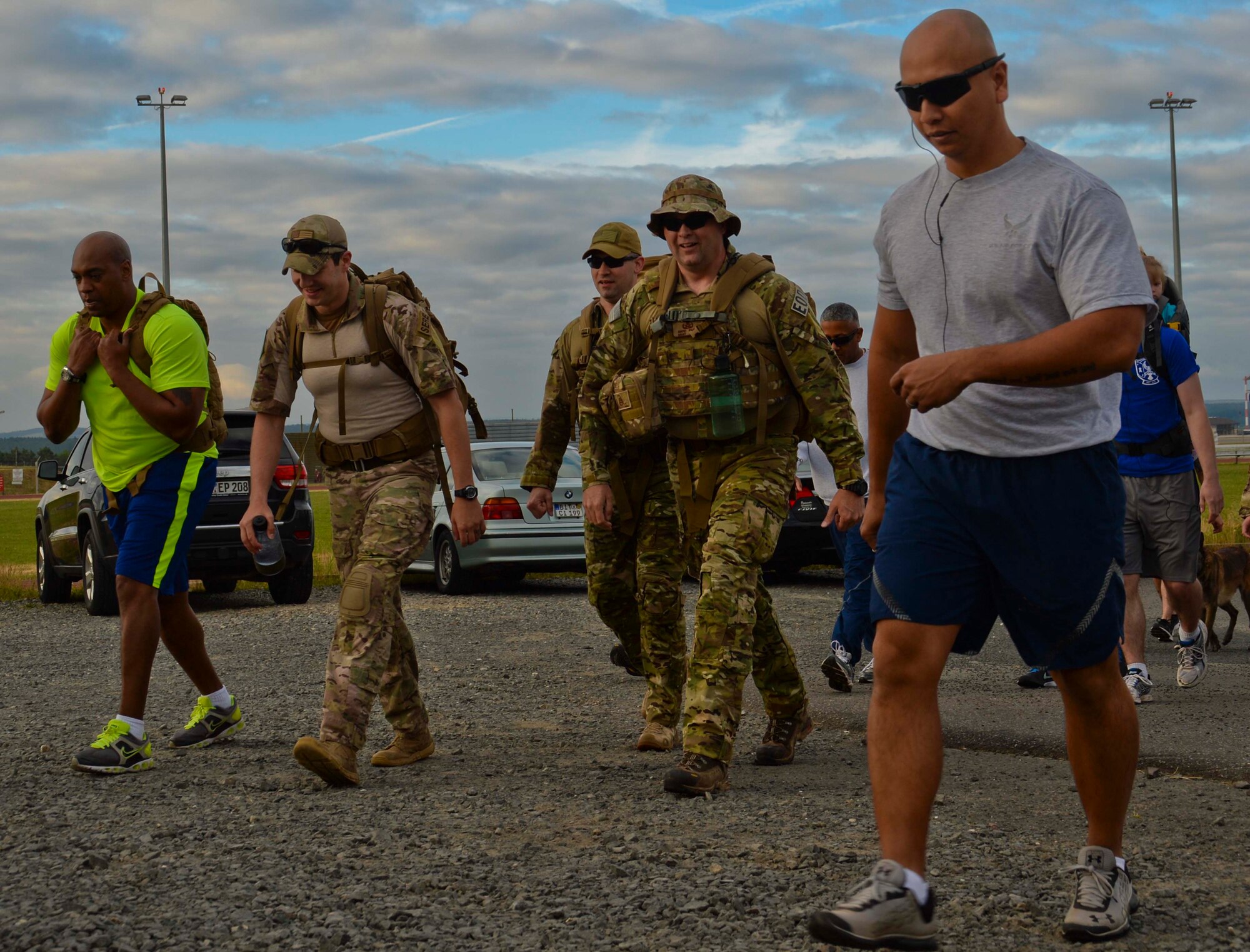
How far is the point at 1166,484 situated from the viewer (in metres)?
7.75

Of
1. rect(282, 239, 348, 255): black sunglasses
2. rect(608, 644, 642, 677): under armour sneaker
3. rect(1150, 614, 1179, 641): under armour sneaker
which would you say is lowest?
rect(1150, 614, 1179, 641): under armour sneaker

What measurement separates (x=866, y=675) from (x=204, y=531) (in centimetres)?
719

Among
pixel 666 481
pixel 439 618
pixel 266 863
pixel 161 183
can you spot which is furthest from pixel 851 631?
pixel 161 183

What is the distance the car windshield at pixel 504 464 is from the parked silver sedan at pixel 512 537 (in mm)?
13

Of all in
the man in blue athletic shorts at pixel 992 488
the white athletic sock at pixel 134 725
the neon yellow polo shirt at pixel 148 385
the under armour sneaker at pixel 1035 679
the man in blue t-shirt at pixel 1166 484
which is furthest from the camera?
the under armour sneaker at pixel 1035 679

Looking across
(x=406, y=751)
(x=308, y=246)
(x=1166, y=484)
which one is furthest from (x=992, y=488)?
(x=1166, y=484)

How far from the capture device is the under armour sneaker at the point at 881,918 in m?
3.24

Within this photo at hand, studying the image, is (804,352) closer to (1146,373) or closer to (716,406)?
(716,406)

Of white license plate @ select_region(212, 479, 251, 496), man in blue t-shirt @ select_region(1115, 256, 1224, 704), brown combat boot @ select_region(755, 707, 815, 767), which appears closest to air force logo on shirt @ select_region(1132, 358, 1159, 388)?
man in blue t-shirt @ select_region(1115, 256, 1224, 704)

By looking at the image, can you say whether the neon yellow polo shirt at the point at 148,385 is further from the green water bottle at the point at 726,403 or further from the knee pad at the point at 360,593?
the green water bottle at the point at 726,403

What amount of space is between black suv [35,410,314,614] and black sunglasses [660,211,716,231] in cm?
764

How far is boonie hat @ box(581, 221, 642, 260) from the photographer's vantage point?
7.04 metres

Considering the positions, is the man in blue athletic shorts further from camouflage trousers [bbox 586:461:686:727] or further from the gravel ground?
camouflage trousers [bbox 586:461:686:727]

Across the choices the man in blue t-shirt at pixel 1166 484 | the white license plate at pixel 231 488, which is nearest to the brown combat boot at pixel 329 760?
the man in blue t-shirt at pixel 1166 484
